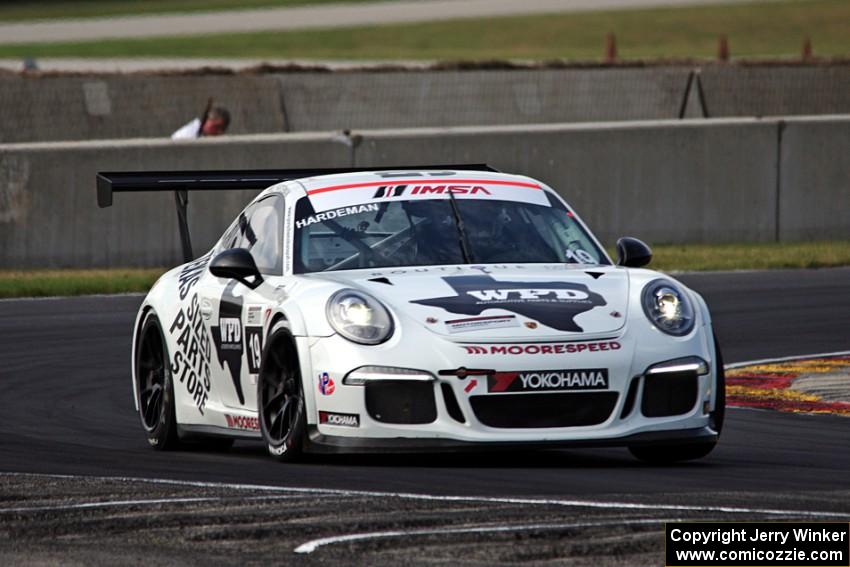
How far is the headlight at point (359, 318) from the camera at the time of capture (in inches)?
326

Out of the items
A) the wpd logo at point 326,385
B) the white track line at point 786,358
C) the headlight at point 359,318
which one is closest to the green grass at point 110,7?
the white track line at point 786,358

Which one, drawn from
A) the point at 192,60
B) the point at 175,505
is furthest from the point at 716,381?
the point at 192,60

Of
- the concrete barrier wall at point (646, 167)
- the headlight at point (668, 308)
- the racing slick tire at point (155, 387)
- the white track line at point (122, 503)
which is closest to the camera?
the white track line at point (122, 503)

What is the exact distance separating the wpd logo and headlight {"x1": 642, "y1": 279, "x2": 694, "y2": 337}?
1.34 metres

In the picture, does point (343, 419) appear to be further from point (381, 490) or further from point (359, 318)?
point (381, 490)

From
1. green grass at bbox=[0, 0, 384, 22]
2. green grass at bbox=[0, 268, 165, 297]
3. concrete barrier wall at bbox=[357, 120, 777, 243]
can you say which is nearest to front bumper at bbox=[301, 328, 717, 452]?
green grass at bbox=[0, 268, 165, 297]

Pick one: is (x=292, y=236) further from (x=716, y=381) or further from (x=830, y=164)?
(x=830, y=164)

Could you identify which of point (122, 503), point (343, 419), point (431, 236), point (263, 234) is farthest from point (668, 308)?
point (122, 503)

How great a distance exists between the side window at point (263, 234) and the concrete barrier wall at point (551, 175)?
9.38 m

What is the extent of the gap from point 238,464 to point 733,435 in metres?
2.64

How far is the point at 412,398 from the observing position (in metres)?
8.20

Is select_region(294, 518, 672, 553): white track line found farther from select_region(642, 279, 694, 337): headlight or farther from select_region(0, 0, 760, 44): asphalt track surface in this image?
select_region(0, 0, 760, 44): asphalt track surface

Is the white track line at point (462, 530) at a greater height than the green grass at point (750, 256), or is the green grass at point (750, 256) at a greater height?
the white track line at point (462, 530)

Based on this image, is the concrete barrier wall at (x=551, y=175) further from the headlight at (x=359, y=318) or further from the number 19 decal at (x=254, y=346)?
the headlight at (x=359, y=318)
